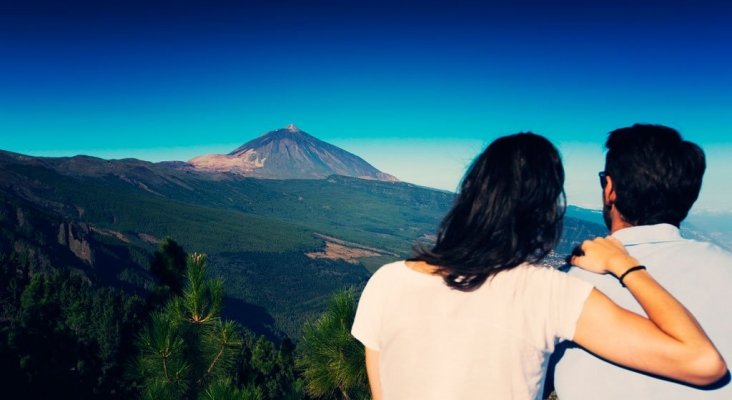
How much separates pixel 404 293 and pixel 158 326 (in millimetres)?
3394

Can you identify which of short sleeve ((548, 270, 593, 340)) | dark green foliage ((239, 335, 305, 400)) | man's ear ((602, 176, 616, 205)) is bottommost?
dark green foliage ((239, 335, 305, 400))

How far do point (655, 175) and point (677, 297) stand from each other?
0.51 m

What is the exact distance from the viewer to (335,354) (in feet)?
15.1

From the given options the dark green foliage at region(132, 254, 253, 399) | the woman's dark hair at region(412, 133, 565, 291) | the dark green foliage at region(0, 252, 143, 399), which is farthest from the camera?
the dark green foliage at region(0, 252, 143, 399)

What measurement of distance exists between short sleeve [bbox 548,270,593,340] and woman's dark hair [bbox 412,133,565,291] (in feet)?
0.56

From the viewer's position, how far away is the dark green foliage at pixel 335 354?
4.51 meters

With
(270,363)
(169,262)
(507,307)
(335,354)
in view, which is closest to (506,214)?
(507,307)

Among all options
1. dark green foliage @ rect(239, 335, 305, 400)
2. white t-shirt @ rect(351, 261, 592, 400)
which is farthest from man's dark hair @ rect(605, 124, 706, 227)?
dark green foliage @ rect(239, 335, 305, 400)

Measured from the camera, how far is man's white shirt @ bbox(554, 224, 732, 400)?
174 cm

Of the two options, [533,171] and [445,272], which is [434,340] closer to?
[445,272]

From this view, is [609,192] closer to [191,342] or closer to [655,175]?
[655,175]

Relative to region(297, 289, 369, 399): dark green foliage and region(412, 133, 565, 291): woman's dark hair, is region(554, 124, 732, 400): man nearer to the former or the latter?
region(412, 133, 565, 291): woman's dark hair

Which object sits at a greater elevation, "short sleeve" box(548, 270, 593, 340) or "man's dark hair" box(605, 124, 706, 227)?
"man's dark hair" box(605, 124, 706, 227)

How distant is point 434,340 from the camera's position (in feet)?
5.75
